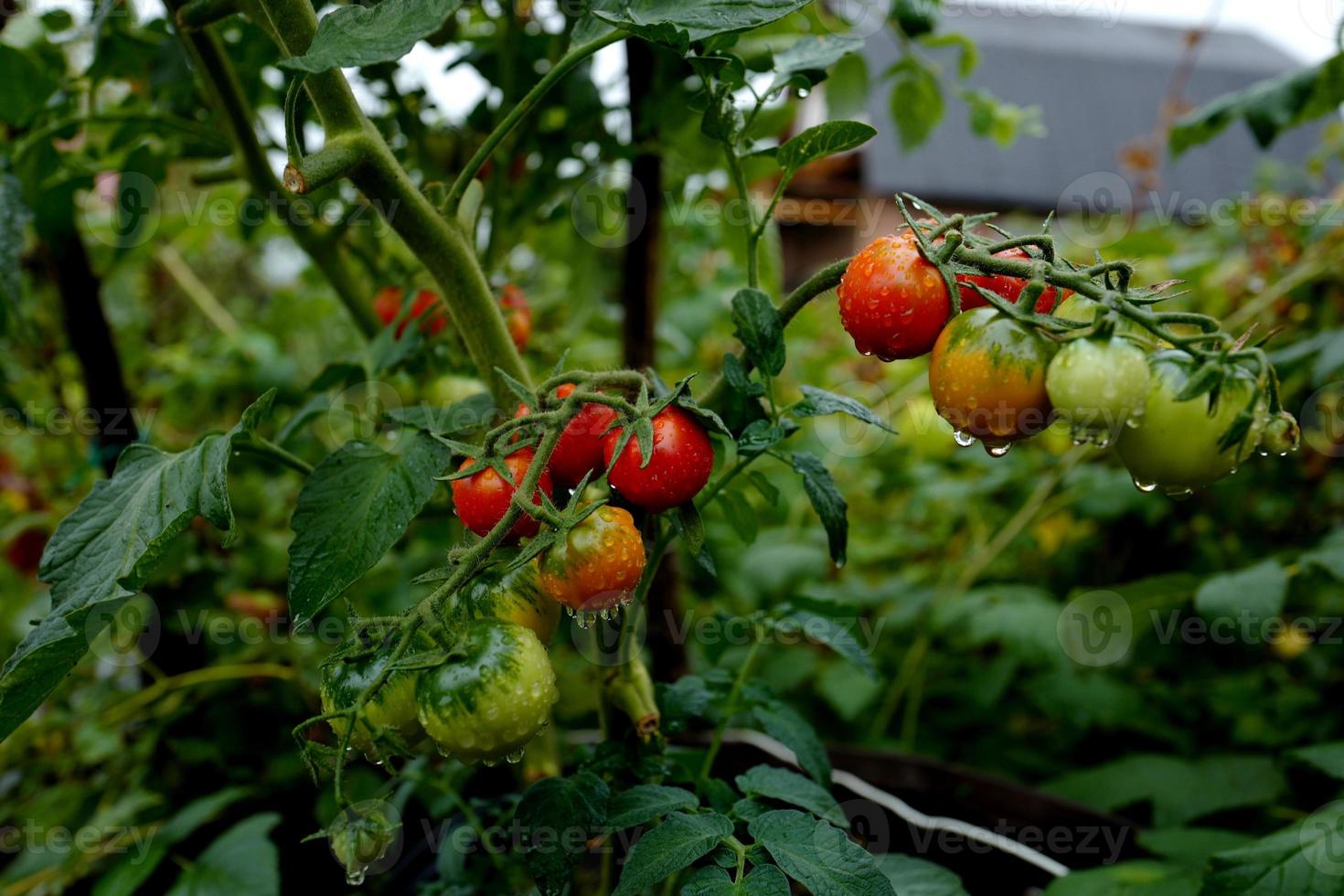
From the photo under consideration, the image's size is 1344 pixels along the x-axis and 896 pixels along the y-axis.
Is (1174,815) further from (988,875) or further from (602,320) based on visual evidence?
(602,320)

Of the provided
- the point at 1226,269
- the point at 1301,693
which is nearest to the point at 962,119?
the point at 1226,269

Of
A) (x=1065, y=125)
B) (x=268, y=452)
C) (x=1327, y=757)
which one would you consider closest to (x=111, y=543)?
(x=268, y=452)

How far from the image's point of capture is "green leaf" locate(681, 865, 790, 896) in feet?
1.48

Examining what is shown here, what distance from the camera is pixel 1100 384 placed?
368mm

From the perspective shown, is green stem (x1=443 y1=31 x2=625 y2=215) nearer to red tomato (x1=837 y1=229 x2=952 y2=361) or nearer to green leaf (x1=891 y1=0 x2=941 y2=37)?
red tomato (x1=837 y1=229 x2=952 y2=361)

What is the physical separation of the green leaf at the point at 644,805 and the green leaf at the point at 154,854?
0.56m

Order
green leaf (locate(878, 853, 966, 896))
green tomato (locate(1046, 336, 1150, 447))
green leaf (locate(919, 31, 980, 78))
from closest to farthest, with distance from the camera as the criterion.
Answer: green tomato (locate(1046, 336, 1150, 447)), green leaf (locate(878, 853, 966, 896)), green leaf (locate(919, 31, 980, 78))

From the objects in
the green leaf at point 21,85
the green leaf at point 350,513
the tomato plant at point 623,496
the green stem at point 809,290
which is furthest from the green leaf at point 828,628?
the green leaf at point 21,85

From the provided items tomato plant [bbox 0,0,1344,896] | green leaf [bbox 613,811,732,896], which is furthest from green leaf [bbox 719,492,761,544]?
green leaf [bbox 613,811,732,896]

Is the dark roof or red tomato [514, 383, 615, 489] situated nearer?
red tomato [514, 383, 615, 489]

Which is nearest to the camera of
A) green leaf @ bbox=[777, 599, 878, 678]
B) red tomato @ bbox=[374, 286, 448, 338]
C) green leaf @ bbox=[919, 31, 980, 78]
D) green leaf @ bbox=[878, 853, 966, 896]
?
green leaf @ bbox=[878, 853, 966, 896]

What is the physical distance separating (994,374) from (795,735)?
36 cm

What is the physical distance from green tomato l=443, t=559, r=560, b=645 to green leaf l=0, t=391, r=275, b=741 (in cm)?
13

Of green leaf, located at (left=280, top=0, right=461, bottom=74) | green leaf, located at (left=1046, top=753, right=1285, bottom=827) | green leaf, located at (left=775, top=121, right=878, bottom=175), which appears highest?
green leaf, located at (left=280, top=0, right=461, bottom=74)
